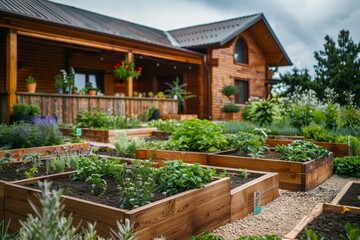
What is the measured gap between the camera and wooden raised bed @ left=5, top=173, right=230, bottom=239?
2357 mm

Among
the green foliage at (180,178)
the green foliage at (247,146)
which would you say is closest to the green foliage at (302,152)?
the green foliage at (247,146)

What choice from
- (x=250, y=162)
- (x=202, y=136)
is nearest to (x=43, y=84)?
(x=202, y=136)

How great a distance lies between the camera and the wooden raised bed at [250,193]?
11.2ft

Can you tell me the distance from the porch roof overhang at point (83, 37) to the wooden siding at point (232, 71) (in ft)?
6.66

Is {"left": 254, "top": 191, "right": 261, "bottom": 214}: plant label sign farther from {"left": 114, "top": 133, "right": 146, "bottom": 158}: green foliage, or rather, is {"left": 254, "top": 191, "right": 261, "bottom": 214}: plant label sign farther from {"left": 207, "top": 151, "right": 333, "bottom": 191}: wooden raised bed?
{"left": 114, "top": 133, "right": 146, "bottom": 158}: green foliage

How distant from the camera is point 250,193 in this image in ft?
11.9

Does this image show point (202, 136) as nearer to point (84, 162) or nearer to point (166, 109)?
point (84, 162)

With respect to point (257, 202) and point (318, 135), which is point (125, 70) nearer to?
point (318, 135)

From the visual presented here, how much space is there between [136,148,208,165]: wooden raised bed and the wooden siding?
10460mm

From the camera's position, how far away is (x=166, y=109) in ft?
44.3

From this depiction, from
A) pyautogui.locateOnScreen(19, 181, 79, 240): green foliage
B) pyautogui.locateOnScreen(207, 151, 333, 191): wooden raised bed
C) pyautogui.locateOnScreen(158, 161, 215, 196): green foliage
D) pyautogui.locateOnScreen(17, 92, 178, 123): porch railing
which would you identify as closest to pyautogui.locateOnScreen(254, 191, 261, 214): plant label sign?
pyautogui.locateOnScreen(158, 161, 215, 196): green foliage

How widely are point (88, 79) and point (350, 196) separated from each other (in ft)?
46.0

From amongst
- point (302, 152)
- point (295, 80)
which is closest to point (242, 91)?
point (295, 80)

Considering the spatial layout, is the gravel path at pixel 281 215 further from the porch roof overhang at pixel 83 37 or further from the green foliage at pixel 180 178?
the porch roof overhang at pixel 83 37
